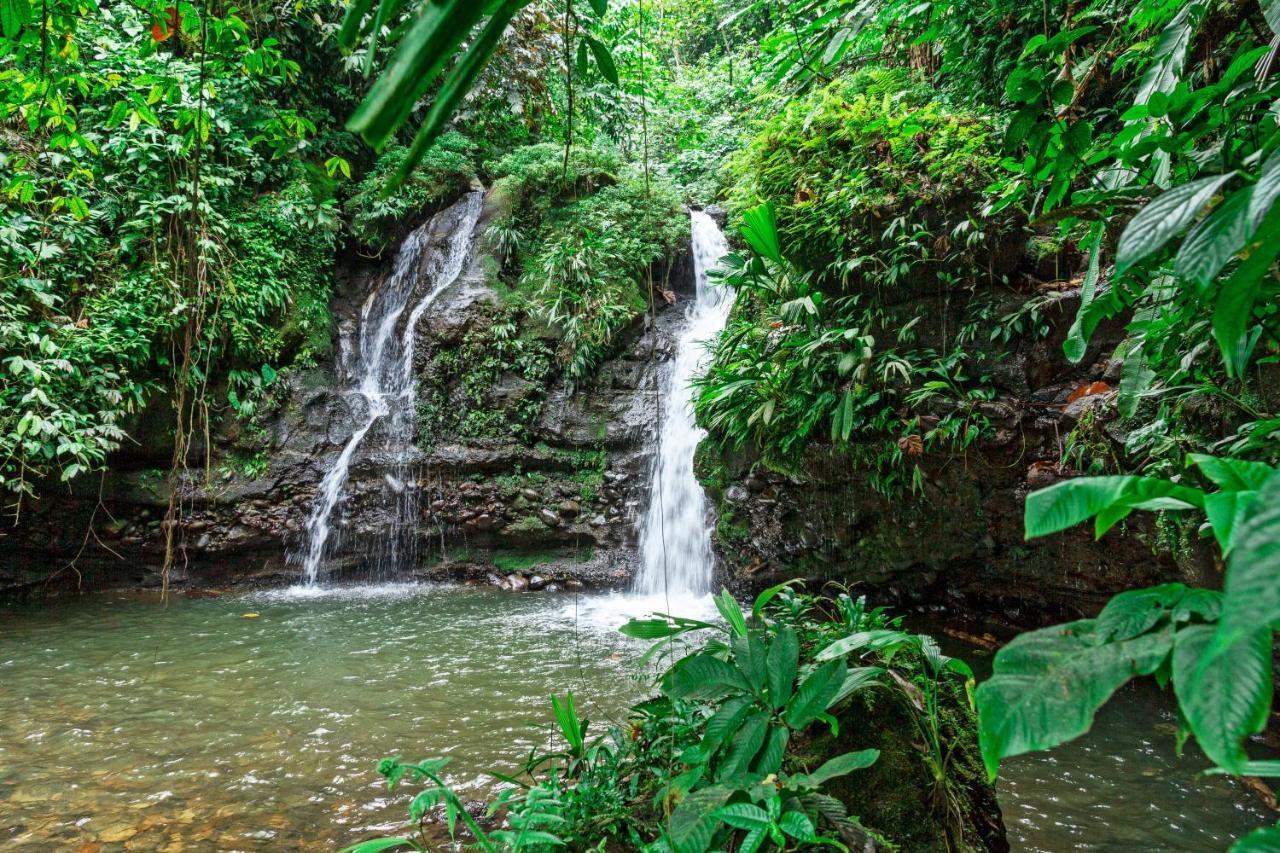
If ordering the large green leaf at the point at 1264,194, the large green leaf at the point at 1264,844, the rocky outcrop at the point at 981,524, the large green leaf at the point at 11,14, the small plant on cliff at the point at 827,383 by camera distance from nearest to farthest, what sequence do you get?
the large green leaf at the point at 1264,844, the large green leaf at the point at 1264,194, the large green leaf at the point at 11,14, the rocky outcrop at the point at 981,524, the small plant on cliff at the point at 827,383

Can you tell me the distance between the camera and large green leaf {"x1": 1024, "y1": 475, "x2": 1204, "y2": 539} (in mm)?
622

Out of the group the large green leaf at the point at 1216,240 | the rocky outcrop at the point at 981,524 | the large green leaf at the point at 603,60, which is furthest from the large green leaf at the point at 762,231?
the large green leaf at the point at 1216,240

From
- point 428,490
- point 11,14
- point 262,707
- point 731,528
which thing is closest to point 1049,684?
point 11,14

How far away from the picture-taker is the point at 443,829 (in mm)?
2367

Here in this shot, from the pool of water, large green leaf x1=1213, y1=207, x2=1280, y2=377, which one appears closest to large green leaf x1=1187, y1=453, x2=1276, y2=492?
large green leaf x1=1213, y1=207, x2=1280, y2=377

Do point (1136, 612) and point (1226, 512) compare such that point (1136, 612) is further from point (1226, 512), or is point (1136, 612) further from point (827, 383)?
point (827, 383)

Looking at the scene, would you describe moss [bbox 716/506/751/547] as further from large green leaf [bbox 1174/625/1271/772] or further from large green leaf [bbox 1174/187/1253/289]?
large green leaf [bbox 1174/625/1271/772]

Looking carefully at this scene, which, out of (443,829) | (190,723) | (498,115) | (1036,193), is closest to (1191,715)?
(443,829)

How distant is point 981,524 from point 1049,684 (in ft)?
15.1

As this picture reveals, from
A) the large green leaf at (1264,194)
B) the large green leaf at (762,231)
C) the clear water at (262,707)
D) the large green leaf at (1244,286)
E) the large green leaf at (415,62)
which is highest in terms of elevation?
the large green leaf at (762,231)

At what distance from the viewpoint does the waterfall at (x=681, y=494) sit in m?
6.61

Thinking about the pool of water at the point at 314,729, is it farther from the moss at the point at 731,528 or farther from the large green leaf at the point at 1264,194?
the large green leaf at the point at 1264,194

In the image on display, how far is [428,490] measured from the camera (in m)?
7.77

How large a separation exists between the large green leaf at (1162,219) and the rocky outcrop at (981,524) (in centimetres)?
320
